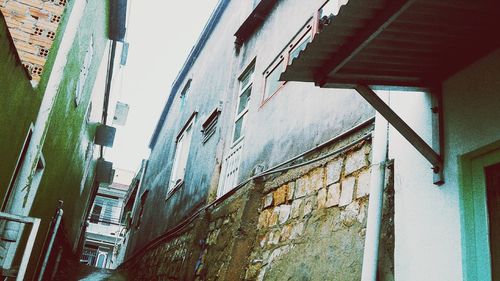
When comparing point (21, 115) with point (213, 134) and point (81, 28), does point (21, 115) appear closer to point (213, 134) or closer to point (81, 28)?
point (81, 28)

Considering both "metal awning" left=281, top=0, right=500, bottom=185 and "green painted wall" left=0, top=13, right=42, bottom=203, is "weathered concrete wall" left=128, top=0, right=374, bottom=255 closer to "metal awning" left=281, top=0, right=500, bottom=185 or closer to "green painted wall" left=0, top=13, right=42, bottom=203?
"metal awning" left=281, top=0, right=500, bottom=185

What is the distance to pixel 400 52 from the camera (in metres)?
2.66

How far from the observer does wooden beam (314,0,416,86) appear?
7.13 feet

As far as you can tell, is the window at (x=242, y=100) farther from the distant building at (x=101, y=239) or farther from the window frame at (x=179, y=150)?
the distant building at (x=101, y=239)

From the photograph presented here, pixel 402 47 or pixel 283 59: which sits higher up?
pixel 283 59

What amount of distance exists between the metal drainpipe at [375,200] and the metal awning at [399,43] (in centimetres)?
61

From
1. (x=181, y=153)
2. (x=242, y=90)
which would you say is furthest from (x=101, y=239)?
(x=242, y=90)

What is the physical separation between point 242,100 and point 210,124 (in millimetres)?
1446

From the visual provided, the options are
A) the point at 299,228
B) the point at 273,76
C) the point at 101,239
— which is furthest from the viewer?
the point at 101,239

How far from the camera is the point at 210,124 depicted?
31.3 ft

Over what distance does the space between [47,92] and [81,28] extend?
1.69 meters

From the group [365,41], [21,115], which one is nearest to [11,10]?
[21,115]

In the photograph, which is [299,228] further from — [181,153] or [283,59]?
[181,153]

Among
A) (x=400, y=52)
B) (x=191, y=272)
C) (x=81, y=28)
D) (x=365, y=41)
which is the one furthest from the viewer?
(x=81, y=28)
